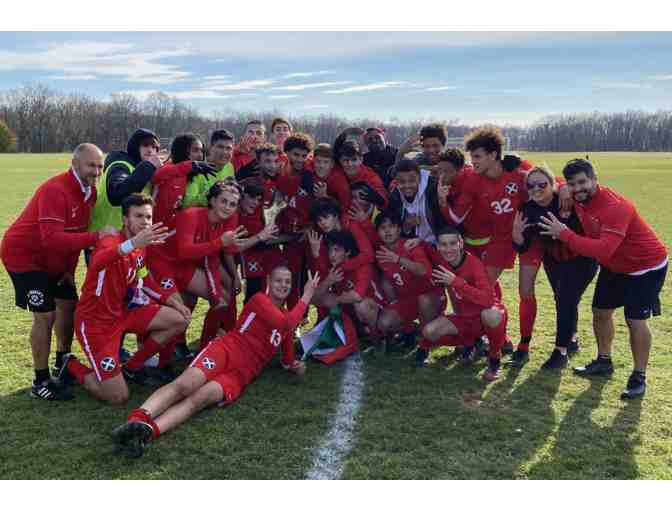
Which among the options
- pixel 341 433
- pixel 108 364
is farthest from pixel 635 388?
pixel 108 364

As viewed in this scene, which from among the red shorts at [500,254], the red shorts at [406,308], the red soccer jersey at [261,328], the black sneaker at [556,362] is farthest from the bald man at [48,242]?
the black sneaker at [556,362]

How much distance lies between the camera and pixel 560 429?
404cm

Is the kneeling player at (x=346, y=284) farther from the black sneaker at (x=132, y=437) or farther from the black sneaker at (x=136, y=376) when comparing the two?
the black sneaker at (x=132, y=437)

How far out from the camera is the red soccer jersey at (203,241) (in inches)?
197

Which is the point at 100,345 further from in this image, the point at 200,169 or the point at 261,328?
the point at 200,169

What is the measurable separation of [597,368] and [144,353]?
3.93 m

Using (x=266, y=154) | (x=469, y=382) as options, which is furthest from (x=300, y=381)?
(x=266, y=154)

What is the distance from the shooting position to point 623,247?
4.64 m

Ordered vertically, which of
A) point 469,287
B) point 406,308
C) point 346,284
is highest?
point 469,287

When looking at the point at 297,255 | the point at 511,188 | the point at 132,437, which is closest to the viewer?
the point at 132,437

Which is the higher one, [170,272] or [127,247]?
[127,247]

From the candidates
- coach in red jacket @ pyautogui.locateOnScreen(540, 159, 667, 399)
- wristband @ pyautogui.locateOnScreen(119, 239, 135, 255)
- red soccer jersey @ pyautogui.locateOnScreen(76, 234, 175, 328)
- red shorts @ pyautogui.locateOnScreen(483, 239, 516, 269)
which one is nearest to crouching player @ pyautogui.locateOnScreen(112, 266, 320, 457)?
red soccer jersey @ pyautogui.locateOnScreen(76, 234, 175, 328)

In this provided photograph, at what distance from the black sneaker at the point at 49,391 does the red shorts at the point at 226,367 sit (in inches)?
42.4

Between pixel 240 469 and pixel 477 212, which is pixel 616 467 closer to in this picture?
pixel 240 469
